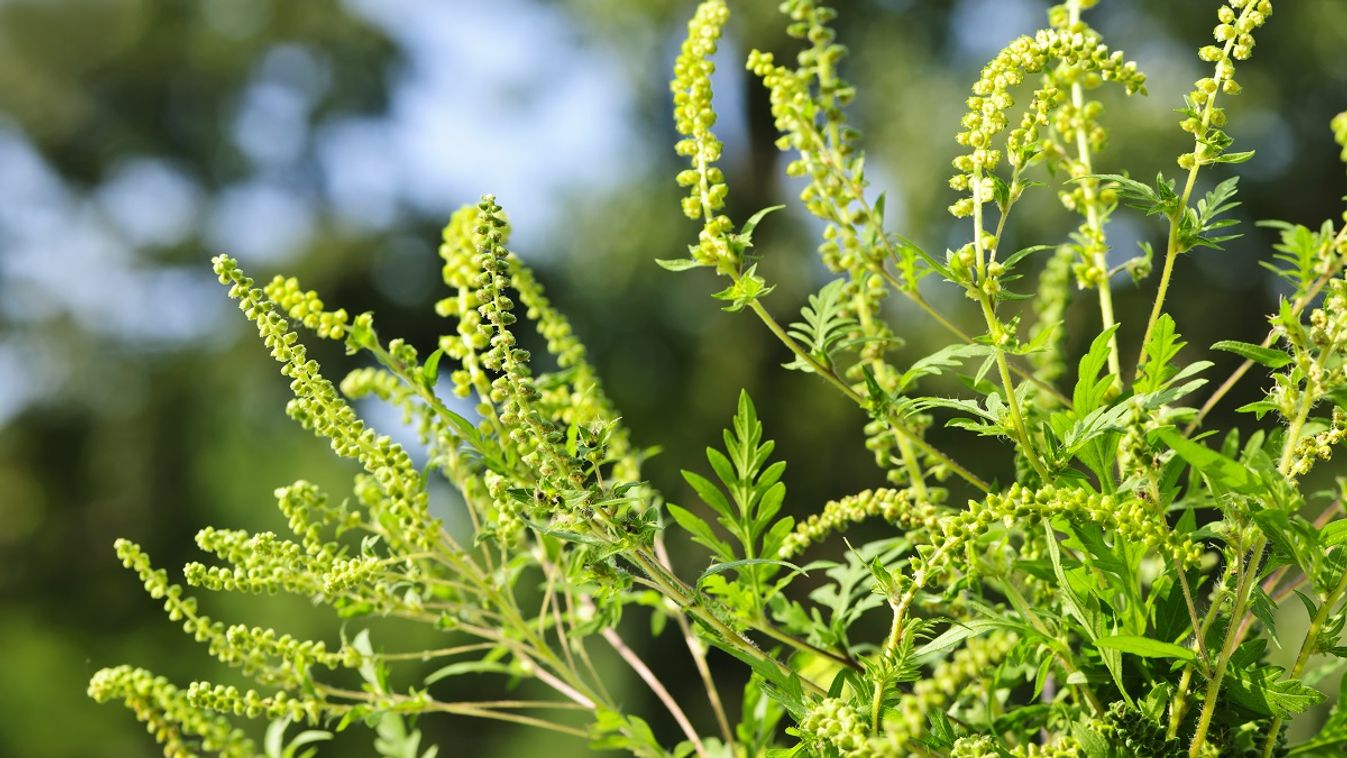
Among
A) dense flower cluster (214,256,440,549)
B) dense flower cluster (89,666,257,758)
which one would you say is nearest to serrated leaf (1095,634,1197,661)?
dense flower cluster (214,256,440,549)

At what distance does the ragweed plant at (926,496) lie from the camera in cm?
54

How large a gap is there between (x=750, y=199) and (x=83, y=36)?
537 cm

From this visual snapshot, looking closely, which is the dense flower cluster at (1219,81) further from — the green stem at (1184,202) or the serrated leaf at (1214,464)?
the serrated leaf at (1214,464)

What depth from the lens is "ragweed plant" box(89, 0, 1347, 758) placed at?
537mm

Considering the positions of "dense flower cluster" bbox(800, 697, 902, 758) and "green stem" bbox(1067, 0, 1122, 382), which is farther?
"green stem" bbox(1067, 0, 1122, 382)

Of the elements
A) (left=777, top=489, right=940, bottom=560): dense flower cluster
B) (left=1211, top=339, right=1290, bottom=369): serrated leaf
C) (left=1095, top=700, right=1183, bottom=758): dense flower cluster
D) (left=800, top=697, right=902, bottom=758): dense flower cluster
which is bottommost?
(left=1095, top=700, right=1183, bottom=758): dense flower cluster

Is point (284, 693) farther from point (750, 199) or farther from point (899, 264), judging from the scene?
point (750, 199)

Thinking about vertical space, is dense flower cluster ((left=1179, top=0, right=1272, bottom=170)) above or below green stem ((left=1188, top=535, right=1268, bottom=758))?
above

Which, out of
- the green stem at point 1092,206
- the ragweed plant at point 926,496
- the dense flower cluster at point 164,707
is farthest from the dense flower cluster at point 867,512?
the dense flower cluster at point 164,707

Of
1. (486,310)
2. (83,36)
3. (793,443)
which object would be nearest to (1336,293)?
(486,310)

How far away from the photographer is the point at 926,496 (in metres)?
0.75

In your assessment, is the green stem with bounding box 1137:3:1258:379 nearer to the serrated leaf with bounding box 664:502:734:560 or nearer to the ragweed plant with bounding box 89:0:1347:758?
the ragweed plant with bounding box 89:0:1347:758

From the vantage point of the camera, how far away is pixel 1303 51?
6234 millimetres

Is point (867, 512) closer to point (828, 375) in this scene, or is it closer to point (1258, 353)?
point (828, 375)
